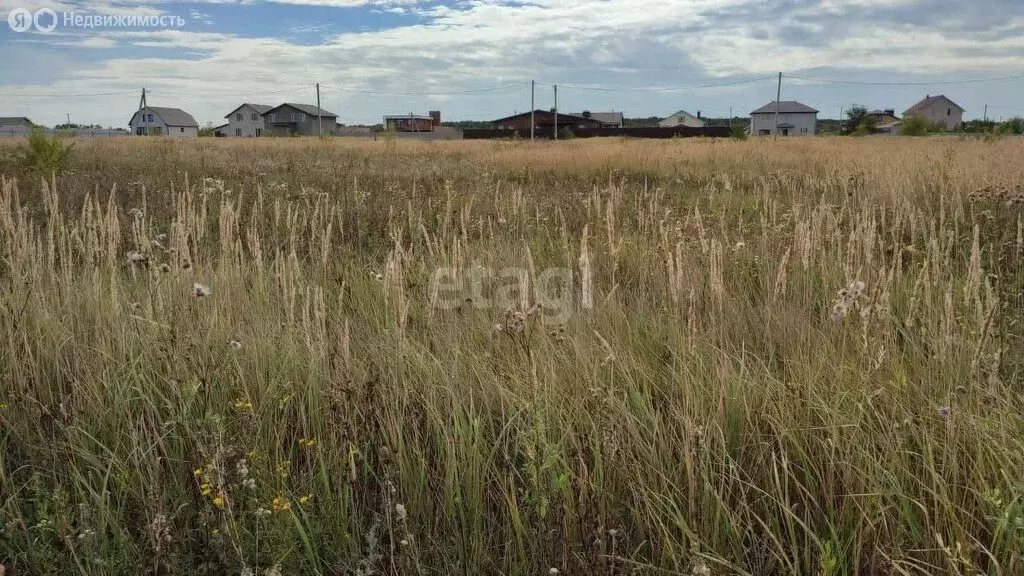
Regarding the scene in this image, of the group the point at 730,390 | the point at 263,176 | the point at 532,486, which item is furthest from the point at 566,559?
the point at 263,176

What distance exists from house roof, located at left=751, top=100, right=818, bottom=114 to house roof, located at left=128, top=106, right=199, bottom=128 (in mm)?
70419

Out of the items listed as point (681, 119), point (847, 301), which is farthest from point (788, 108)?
point (847, 301)

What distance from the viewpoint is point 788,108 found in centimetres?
8188

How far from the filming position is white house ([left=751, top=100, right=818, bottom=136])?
8006 cm

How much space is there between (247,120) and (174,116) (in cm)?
871

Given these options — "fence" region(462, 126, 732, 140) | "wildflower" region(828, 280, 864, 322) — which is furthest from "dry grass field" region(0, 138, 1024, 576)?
"fence" region(462, 126, 732, 140)

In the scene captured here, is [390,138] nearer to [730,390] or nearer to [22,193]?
[22,193]

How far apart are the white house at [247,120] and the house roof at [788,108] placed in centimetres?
6072

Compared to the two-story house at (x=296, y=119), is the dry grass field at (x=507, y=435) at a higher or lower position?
lower

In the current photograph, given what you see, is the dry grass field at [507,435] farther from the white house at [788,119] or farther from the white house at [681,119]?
the white house at [681,119]

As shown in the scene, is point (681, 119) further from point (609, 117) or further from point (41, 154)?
point (41, 154)

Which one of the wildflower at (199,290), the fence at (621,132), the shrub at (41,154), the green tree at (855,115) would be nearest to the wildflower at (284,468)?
the wildflower at (199,290)

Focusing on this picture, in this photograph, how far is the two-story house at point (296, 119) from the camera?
79938mm

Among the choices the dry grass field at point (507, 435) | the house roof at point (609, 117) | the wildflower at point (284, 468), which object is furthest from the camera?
the house roof at point (609, 117)
